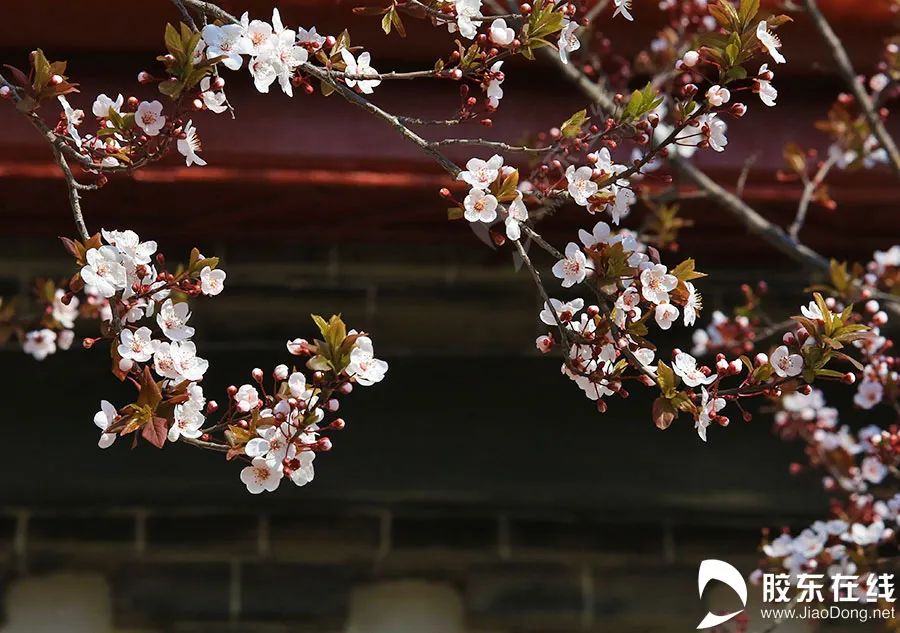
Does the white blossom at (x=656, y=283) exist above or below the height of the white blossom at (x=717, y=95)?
below

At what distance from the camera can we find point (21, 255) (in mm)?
3498

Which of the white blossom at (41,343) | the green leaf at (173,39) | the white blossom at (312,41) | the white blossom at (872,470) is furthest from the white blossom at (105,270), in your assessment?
the white blossom at (872,470)

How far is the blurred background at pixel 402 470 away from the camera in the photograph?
339cm

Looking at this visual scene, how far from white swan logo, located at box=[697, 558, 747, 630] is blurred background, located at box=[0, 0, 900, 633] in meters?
0.03

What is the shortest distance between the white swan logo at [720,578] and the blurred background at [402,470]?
0.03 m

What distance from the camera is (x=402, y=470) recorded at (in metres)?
3.50

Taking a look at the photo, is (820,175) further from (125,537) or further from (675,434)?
(125,537)

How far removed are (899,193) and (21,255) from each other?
2658 millimetres

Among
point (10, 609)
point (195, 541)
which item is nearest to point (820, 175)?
point (195, 541)

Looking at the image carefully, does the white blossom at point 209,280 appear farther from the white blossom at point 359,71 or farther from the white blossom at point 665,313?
the white blossom at point 665,313

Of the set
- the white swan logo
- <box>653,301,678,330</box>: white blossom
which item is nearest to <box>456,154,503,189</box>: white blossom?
<box>653,301,678,330</box>: white blossom

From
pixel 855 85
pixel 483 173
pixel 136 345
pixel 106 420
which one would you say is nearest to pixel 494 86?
pixel 483 173

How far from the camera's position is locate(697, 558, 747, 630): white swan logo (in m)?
3.45

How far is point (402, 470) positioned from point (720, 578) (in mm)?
1094
